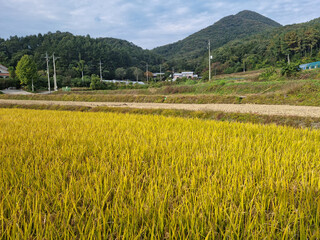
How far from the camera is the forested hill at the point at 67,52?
5509 centimetres

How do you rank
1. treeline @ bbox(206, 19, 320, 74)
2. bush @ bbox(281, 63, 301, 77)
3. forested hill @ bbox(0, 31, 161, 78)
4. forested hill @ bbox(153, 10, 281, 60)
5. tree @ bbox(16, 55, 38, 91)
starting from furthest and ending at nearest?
1. forested hill @ bbox(153, 10, 281, 60)
2. forested hill @ bbox(0, 31, 161, 78)
3. treeline @ bbox(206, 19, 320, 74)
4. tree @ bbox(16, 55, 38, 91)
5. bush @ bbox(281, 63, 301, 77)

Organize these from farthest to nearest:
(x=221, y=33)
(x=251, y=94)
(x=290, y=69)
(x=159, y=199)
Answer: (x=221, y=33) < (x=290, y=69) < (x=251, y=94) < (x=159, y=199)

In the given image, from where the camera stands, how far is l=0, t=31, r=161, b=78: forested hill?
5509 cm

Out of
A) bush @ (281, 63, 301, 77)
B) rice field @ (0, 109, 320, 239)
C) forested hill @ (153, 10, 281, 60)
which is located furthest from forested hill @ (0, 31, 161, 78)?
rice field @ (0, 109, 320, 239)

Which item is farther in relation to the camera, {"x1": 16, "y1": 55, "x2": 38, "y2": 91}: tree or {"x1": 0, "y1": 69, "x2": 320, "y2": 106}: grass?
{"x1": 16, "y1": 55, "x2": 38, "y2": 91}: tree

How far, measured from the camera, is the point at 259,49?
165 ft

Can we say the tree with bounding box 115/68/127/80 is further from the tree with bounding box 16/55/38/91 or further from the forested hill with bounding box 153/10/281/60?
the forested hill with bounding box 153/10/281/60

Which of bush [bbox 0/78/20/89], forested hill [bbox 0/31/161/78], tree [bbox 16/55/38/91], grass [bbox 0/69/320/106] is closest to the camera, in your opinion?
grass [bbox 0/69/320/106]

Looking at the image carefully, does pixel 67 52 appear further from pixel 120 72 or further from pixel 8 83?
pixel 8 83

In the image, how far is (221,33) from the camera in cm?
10794

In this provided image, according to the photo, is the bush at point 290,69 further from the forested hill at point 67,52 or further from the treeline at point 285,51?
the forested hill at point 67,52

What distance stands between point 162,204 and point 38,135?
279 centimetres

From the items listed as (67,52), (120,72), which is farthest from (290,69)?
(67,52)

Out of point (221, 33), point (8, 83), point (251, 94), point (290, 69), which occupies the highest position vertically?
point (221, 33)
